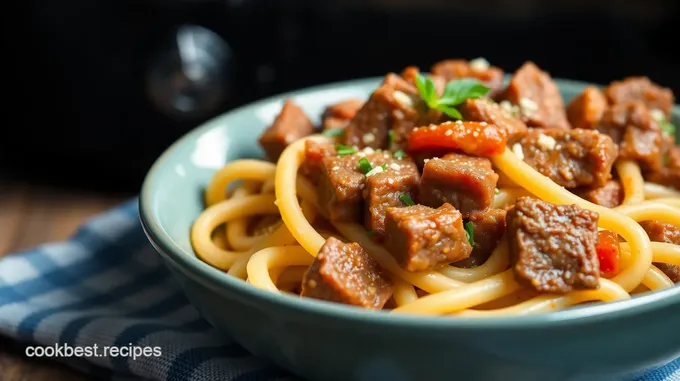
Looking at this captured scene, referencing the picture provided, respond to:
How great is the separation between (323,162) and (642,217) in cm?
135

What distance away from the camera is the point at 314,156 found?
11.6 feet

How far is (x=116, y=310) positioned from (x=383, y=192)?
1.59 metres

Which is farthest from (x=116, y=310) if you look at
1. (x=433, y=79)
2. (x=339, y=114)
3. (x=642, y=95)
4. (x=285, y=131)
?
(x=642, y=95)

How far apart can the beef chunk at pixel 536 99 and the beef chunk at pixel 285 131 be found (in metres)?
1.01

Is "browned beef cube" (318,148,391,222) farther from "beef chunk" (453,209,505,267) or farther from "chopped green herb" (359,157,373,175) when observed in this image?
"beef chunk" (453,209,505,267)

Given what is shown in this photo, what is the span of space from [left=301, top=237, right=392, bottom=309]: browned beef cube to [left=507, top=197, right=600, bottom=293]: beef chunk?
501 mm

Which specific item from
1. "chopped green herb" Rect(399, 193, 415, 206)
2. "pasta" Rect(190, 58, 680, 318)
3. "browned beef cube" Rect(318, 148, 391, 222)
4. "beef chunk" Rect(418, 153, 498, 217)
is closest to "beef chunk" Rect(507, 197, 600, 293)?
"pasta" Rect(190, 58, 680, 318)

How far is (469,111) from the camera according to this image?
135 inches

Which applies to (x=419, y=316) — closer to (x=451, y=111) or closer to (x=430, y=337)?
(x=430, y=337)

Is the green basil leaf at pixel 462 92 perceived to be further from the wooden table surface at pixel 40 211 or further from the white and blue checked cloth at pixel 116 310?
the wooden table surface at pixel 40 211

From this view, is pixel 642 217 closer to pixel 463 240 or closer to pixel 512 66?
pixel 463 240

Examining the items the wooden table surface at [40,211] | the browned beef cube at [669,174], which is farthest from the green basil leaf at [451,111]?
the wooden table surface at [40,211]

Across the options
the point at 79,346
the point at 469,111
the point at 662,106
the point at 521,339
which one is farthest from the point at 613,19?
the point at 79,346

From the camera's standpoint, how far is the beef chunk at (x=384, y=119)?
3588mm
